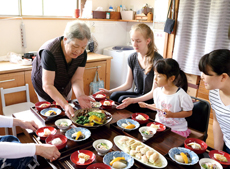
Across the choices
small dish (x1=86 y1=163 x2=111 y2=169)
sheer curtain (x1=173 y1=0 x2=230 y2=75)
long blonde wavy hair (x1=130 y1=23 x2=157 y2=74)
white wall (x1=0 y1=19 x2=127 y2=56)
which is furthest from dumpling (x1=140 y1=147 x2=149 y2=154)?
sheer curtain (x1=173 y1=0 x2=230 y2=75)

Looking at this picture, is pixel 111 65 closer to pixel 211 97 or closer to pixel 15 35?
pixel 15 35

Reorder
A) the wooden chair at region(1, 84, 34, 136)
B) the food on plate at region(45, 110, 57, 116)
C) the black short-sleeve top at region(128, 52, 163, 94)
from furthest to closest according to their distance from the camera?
the wooden chair at region(1, 84, 34, 136) < the black short-sleeve top at region(128, 52, 163, 94) < the food on plate at region(45, 110, 57, 116)

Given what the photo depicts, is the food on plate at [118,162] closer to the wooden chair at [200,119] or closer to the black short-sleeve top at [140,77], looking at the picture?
the wooden chair at [200,119]

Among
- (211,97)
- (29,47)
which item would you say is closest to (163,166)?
(211,97)

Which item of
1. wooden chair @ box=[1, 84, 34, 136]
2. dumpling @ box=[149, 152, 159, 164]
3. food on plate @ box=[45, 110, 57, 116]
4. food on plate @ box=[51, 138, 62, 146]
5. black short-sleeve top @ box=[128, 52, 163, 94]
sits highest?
black short-sleeve top @ box=[128, 52, 163, 94]

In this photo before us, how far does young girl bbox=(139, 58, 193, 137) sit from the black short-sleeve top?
1.50 ft

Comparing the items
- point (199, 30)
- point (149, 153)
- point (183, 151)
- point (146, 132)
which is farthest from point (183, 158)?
point (199, 30)

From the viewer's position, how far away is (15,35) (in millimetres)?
3154

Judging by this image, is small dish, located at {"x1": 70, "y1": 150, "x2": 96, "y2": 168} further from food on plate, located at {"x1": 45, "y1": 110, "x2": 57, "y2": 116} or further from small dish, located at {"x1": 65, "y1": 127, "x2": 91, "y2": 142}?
food on plate, located at {"x1": 45, "y1": 110, "x2": 57, "y2": 116}

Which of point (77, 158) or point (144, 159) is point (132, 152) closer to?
point (144, 159)

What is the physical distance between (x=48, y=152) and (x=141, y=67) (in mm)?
1449

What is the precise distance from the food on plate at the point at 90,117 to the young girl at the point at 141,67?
429 millimetres

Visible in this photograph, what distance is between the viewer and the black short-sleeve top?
2266 mm

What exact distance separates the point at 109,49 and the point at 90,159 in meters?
3.15
